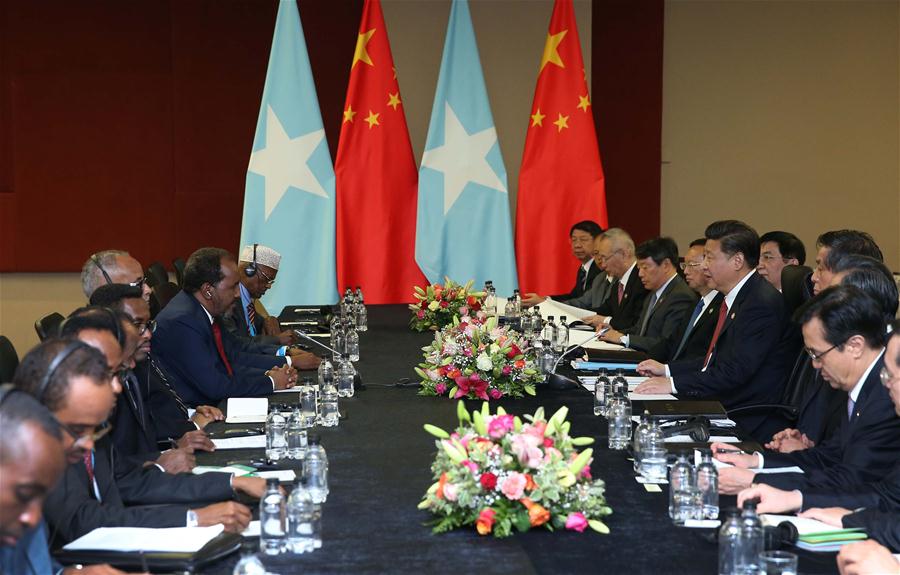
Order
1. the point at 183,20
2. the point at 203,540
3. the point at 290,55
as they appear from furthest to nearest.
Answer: the point at 183,20 < the point at 290,55 < the point at 203,540

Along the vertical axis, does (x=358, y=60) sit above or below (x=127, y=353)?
above

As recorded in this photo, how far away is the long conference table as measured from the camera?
8.05 ft

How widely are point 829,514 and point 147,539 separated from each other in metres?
1.70

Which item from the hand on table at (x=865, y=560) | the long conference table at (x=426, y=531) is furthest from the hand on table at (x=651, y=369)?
the hand on table at (x=865, y=560)

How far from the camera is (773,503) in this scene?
9.39 feet

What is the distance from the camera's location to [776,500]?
286cm

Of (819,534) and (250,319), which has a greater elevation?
(250,319)

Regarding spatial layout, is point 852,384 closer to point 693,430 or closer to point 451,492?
point 693,430

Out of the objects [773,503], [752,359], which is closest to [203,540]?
[773,503]

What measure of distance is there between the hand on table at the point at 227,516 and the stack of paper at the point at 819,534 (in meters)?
1.26

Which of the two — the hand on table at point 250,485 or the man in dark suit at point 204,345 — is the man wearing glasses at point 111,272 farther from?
the hand on table at point 250,485

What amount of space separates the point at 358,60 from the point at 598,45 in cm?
258

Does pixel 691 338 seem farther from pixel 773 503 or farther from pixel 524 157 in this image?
pixel 524 157

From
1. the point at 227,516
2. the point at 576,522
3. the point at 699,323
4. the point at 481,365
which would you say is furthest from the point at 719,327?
the point at 227,516
